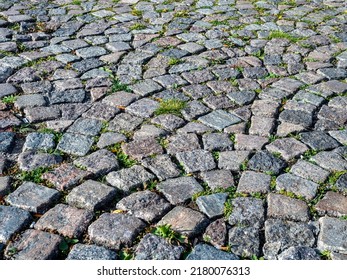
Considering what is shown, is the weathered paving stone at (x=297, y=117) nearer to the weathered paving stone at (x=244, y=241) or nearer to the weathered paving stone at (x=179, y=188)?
the weathered paving stone at (x=179, y=188)

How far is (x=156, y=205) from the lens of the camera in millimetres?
3205

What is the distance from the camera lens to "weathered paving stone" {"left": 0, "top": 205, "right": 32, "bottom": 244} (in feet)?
9.71

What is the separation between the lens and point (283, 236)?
2.96 m

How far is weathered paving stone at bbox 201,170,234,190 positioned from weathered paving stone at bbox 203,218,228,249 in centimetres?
36

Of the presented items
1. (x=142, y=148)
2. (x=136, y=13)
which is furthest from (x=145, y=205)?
(x=136, y=13)

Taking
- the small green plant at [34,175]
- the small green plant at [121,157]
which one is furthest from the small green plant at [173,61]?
the small green plant at [34,175]

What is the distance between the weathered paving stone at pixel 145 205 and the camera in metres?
3.12

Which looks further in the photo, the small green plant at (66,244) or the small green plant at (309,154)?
the small green plant at (309,154)

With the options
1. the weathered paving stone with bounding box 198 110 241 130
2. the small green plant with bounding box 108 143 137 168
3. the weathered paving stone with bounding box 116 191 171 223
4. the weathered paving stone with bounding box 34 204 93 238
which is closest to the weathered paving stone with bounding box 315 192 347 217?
the weathered paving stone with bounding box 116 191 171 223

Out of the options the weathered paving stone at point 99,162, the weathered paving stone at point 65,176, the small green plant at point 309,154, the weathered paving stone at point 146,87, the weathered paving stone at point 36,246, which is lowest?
the small green plant at point 309,154

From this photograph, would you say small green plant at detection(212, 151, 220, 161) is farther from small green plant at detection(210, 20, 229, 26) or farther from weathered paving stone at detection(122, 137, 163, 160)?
small green plant at detection(210, 20, 229, 26)

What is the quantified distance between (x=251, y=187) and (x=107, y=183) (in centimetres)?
94

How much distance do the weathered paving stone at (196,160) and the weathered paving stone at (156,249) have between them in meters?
0.75

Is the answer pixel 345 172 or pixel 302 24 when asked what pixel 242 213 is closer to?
pixel 345 172
